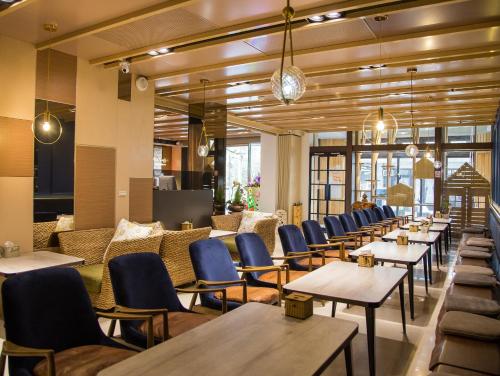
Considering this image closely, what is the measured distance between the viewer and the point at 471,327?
2500 mm

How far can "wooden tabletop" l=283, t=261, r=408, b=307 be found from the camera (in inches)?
104

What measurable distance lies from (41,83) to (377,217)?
22.2 feet

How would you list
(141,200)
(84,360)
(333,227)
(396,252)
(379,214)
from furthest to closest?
(379,214) < (333,227) < (141,200) < (396,252) < (84,360)

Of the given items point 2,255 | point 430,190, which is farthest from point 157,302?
point 430,190

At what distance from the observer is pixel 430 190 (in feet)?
36.2

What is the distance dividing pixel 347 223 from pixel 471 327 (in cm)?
429

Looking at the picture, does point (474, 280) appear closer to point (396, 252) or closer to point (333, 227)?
point (396, 252)

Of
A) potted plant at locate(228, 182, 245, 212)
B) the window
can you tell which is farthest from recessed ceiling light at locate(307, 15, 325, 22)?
the window

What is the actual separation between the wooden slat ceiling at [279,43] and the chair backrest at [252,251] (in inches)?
80.4

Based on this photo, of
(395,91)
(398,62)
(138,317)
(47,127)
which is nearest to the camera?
(138,317)

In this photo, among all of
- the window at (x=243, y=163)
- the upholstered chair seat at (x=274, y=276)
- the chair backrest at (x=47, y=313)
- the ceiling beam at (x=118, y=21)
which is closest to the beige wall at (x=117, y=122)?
the ceiling beam at (x=118, y=21)

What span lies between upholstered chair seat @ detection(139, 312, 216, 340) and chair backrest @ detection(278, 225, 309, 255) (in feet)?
6.82

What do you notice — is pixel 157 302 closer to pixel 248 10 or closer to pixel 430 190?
pixel 248 10

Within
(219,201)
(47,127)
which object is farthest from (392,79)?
(47,127)
